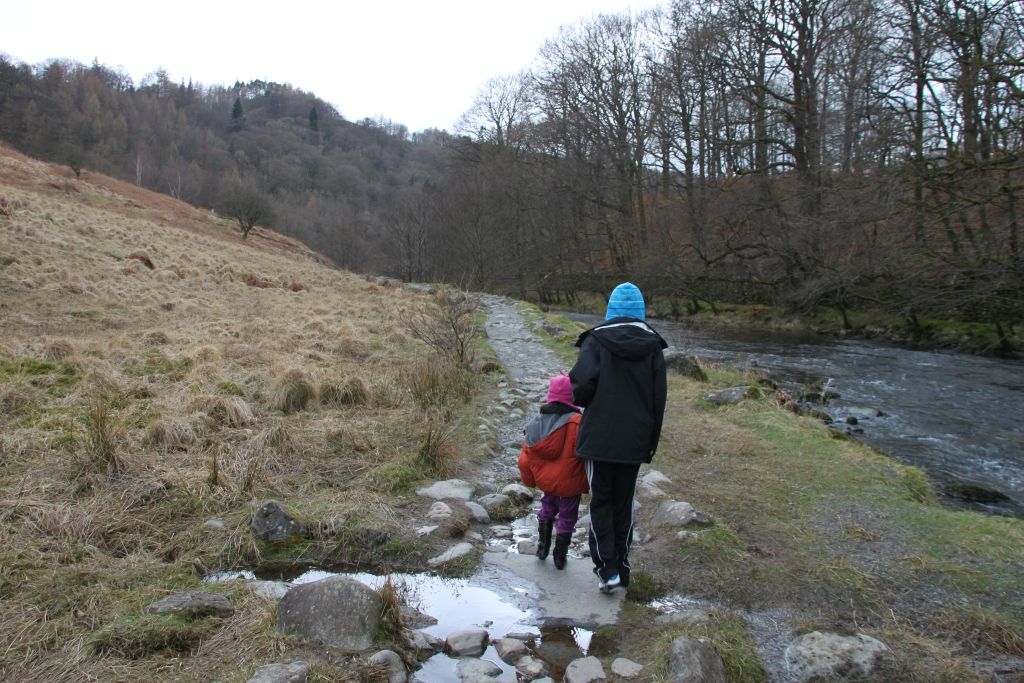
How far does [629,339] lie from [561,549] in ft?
4.52

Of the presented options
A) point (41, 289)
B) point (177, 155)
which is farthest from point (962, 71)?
point (177, 155)

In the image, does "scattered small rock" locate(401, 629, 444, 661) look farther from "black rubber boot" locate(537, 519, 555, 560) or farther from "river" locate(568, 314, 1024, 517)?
"river" locate(568, 314, 1024, 517)

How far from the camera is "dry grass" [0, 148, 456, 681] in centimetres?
284

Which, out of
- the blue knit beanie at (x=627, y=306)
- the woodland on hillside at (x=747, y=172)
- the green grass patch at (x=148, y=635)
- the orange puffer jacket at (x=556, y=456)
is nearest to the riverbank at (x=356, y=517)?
the green grass patch at (x=148, y=635)

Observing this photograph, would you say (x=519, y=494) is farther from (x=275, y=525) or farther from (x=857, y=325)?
(x=857, y=325)

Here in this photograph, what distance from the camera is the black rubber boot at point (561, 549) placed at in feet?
13.1

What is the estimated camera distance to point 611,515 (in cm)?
380

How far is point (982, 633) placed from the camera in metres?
3.24

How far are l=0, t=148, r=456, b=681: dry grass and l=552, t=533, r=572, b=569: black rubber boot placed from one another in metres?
1.15

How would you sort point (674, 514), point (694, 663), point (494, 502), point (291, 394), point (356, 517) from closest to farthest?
1. point (694, 663)
2. point (356, 517)
3. point (674, 514)
4. point (494, 502)
5. point (291, 394)

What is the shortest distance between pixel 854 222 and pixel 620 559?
15593 mm

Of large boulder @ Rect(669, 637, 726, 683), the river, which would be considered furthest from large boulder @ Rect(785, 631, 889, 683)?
the river

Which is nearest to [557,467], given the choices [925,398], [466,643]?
[466,643]

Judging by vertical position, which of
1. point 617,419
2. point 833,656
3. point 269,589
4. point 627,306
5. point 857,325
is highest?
point 627,306
